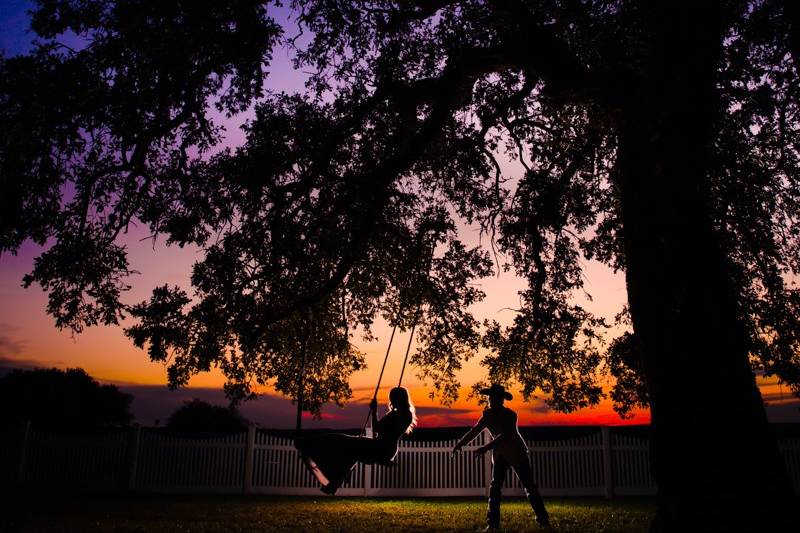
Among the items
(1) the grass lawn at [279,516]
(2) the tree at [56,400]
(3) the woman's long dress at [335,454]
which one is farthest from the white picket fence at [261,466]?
(2) the tree at [56,400]

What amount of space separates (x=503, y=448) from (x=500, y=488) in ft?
1.81

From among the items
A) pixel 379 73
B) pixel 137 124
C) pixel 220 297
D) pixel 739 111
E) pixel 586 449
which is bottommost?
pixel 586 449

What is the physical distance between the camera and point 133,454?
1633cm

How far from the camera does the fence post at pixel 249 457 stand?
1655cm

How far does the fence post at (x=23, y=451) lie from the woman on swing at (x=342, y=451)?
11896 mm

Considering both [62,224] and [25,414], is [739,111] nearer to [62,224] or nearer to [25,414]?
[62,224]

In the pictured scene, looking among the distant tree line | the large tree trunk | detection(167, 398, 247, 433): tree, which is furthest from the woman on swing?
detection(167, 398, 247, 433): tree

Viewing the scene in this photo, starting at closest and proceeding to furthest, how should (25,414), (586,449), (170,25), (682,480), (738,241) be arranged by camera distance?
(682,480) → (170,25) → (738,241) → (586,449) → (25,414)

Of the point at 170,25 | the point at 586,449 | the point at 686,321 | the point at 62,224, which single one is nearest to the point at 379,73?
the point at 170,25

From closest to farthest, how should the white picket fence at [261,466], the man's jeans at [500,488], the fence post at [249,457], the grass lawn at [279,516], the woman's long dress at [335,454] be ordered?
the woman's long dress at [335,454] < the man's jeans at [500,488] < the grass lawn at [279,516] < the white picket fence at [261,466] < the fence post at [249,457]

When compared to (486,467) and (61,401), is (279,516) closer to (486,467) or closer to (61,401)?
(486,467)

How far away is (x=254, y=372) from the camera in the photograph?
11.4 metres

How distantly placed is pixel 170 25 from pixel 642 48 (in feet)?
22.4

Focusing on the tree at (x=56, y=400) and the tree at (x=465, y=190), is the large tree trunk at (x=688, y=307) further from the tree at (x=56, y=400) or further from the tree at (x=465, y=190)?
the tree at (x=56, y=400)
